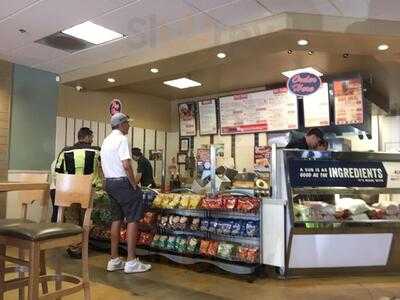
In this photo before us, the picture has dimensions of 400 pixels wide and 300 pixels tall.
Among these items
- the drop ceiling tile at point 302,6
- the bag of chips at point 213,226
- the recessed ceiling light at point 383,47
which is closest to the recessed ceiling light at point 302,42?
the drop ceiling tile at point 302,6

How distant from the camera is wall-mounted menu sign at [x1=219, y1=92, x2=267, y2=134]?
7.10 m

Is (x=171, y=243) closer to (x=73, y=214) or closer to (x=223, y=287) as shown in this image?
(x=223, y=287)

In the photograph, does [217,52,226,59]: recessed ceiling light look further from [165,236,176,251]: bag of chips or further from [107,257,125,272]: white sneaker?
[107,257,125,272]: white sneaker

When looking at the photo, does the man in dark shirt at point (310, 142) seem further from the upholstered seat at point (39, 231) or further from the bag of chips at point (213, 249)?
the upholstered seat at point (39, 231)

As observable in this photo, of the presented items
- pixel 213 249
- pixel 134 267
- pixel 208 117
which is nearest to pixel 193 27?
pixel 213 249

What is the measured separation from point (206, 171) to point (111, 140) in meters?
1.27

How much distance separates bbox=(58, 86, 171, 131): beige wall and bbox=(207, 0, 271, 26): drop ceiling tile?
3411 millimetres

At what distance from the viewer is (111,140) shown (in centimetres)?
402

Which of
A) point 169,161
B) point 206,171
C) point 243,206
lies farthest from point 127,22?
point 169,161

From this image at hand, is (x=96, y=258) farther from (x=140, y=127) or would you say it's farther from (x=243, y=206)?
(x=140, y=127)

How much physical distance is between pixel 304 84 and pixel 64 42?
10.5ft

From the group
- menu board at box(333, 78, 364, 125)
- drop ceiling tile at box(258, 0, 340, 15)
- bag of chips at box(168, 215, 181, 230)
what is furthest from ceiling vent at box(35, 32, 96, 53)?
menu board at box(333, 78, 364, 125)

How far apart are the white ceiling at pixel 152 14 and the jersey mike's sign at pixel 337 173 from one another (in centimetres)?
157

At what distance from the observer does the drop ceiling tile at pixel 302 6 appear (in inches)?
154
